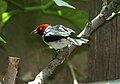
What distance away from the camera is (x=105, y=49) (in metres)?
1.99

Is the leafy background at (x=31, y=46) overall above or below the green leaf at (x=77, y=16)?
below

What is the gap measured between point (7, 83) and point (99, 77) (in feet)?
2.23

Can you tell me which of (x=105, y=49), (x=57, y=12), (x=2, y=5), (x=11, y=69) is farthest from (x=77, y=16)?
(x=11, y=69)

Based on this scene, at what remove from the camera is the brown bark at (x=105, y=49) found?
197 centimetres

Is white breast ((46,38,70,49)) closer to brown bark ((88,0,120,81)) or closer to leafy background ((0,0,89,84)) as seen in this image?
brown bark ((88,0,120,81))

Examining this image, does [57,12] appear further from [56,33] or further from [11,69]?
[11,69]

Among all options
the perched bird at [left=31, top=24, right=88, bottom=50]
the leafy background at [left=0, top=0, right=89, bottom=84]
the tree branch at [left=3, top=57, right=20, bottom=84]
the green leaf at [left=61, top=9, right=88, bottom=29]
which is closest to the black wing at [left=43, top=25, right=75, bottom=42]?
the perched bird at [left=31, top=24, right=88, bottom=50]

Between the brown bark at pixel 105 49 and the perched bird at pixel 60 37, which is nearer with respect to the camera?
the perched bird at pixel 60 37

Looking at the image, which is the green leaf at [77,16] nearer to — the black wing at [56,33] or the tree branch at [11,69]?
the black wing at [56,33]

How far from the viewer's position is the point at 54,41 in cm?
178

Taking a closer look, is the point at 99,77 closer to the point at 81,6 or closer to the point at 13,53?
the point at 81,6

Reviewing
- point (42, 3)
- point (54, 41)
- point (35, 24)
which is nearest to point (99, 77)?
point (54, 41)

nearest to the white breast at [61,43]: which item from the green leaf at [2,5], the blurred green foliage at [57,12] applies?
the blurred green foliage at [57,12]

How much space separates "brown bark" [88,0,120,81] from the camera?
197cm
